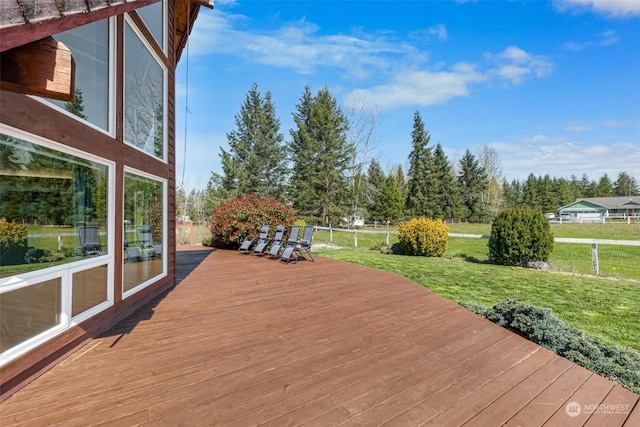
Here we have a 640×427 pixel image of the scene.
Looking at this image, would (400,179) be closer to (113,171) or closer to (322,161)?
(322,161)

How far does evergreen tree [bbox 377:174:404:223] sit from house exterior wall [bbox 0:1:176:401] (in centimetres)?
2645

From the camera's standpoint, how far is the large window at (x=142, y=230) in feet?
11.8

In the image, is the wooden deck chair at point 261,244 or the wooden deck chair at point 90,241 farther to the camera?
the wooden deck chair at point 261,244

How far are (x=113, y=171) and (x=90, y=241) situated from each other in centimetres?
75

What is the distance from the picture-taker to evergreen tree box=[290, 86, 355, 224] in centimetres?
2400

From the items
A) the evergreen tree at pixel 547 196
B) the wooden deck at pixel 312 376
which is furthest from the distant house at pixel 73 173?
the evergreen tree at pixel 547 196

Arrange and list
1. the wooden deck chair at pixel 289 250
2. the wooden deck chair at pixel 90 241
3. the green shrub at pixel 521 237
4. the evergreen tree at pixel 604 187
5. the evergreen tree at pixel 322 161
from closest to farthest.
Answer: the wooden deck chair at pixel 90 241 → the wooden deck chair at pixel 289 250 → the green shrub at pixel 521 237 → the evergreen tree at pixel 322 161 → the evergreen tree at pixel 604 187

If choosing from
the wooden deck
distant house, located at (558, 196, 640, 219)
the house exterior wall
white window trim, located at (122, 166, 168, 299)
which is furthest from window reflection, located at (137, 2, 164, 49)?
distant house, located at (558, 196, 640, 219)

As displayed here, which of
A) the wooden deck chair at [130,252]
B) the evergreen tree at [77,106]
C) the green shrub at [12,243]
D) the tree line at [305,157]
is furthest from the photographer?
the tree line at [305,157]

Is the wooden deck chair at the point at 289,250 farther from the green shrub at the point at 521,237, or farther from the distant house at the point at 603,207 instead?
the distant house at the point at 603,207

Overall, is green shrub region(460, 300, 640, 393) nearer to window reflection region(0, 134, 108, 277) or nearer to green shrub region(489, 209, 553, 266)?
window reflection region(0, 134, 108, 277)

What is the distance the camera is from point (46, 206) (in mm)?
2568

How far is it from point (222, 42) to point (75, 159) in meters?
10.7

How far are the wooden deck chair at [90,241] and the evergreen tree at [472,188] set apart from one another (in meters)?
35.4
